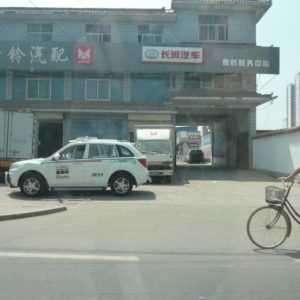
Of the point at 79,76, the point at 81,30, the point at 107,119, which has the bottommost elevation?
the point at 107,119

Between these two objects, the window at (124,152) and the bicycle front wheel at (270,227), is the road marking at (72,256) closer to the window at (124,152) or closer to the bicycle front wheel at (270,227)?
the bicycle front wheel at (270,227)

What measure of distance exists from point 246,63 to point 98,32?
10165 millimetres

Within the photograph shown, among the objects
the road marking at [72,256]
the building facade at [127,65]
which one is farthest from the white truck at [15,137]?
the road marking at [72,256]

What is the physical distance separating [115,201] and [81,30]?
70.2 feet

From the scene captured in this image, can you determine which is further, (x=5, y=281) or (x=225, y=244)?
(x=225, y=244)

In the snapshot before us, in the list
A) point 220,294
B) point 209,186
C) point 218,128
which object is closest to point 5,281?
point 220,294

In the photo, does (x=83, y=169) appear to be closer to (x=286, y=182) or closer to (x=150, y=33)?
(x=286, y=182)

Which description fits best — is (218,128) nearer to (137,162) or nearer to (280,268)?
(137,162)

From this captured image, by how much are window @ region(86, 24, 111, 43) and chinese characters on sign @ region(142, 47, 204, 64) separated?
422 cm

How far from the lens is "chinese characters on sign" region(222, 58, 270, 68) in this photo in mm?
31984

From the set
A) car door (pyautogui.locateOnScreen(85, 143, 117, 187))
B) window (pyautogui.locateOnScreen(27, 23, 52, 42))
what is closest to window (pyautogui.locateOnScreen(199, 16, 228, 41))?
window (pyautogui.locateOnScreen(27, 23, 52, 42))

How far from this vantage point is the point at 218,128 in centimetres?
4891

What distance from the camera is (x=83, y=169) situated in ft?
54.8

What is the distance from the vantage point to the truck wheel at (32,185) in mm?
16469
